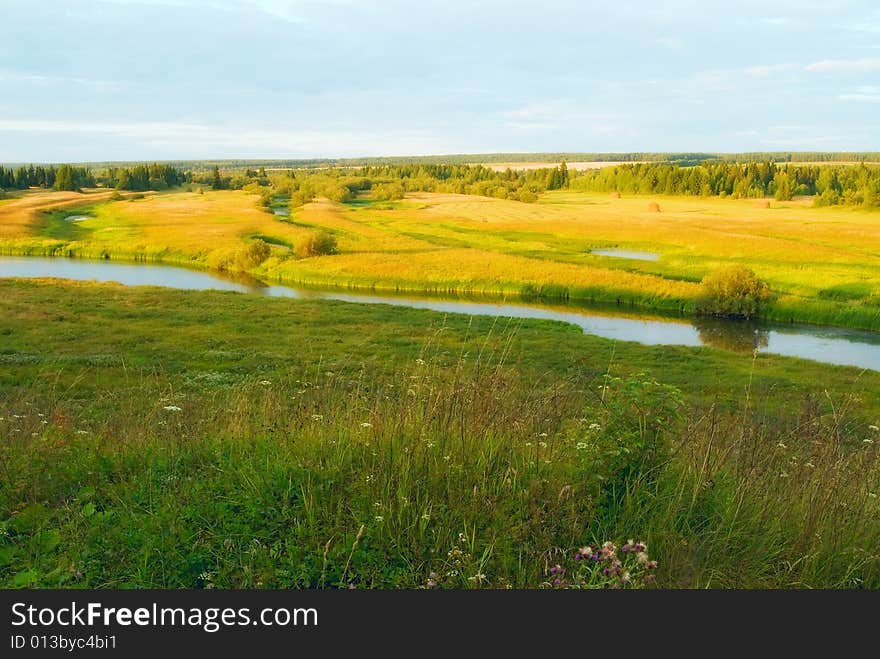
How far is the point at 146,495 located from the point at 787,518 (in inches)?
167

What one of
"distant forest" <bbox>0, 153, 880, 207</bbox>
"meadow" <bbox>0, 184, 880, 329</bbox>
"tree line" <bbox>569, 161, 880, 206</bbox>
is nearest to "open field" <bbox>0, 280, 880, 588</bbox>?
"meadow" <bbox>0, 184, 880, 329</bbox>

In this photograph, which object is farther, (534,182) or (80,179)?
(534,182)

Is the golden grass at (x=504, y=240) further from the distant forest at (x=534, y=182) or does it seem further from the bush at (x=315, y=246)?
the distant forest at (x=534, y=182)

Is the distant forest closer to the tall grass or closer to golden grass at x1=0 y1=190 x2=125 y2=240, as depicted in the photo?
golden grass at x1=0 y1=190 x2=125 y2=240

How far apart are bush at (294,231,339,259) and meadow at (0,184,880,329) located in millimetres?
699

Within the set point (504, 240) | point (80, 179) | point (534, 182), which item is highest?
point (534, 182)

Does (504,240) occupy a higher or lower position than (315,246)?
higher

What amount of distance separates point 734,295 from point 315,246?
34.0 m

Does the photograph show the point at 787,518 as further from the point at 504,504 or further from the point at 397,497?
the point at 397,497

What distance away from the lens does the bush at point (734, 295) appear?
39.7 metres

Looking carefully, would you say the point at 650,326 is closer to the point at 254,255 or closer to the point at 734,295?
the point at 734,295

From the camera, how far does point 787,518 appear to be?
4492 mm

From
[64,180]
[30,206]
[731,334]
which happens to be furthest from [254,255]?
[64,180]

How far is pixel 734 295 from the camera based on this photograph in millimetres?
39938
